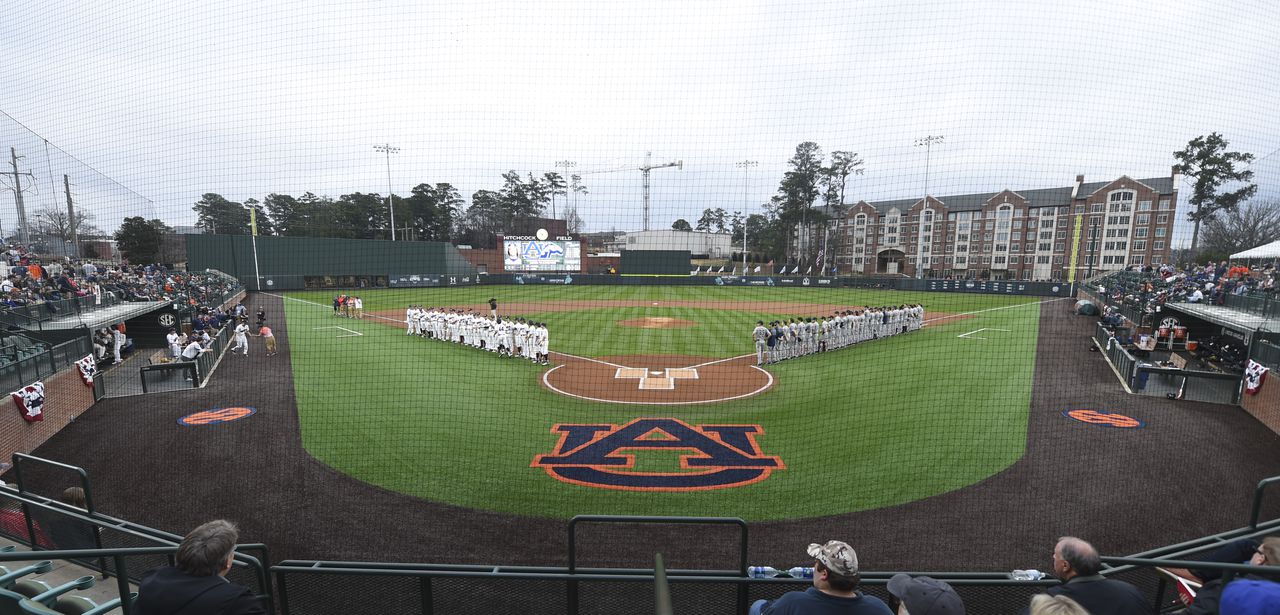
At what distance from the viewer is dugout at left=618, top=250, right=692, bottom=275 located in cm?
4259

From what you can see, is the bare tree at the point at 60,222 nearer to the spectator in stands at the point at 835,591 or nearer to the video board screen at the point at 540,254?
the spectator in stands at the point at 835,591

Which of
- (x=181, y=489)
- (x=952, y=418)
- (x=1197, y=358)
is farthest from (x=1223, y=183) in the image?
(x=181, y=489)

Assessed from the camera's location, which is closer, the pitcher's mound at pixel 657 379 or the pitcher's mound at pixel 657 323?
the pitcher's mound at pixel 657 379

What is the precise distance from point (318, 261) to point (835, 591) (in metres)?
42.3

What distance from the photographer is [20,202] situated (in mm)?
12766

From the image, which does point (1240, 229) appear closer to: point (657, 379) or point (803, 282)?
point (803, 282)

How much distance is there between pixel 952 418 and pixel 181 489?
1262cm

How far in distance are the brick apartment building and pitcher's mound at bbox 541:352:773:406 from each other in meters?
20.0

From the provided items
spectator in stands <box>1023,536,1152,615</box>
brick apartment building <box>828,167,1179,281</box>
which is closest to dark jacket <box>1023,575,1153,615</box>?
spectator in stands <box>1023,536,1152,615</box>

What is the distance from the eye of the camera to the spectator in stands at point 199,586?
2.21m

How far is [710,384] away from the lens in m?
13.2

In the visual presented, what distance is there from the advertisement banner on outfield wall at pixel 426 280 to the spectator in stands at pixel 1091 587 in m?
41.3

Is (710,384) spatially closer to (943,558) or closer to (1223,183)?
(943,558)

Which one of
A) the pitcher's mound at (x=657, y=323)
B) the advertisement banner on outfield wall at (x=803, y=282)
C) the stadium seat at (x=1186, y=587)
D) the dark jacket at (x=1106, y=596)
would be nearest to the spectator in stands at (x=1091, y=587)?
the dark jacket at (x=1106, y=596)
